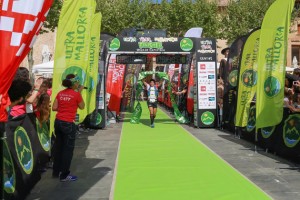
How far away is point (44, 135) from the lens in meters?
A: 7.95

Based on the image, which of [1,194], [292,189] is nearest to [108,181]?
[292,189]

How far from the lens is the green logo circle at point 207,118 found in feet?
52.5

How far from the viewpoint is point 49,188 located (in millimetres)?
6781

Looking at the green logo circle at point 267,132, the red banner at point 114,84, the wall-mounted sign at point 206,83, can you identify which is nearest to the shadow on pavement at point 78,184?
the green logo circle at point 267,132

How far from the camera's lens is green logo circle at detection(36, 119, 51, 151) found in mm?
7504

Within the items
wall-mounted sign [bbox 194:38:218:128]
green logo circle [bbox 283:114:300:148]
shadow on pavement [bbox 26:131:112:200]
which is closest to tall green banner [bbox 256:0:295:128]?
green logo circle [bbox 283:114:300:148]

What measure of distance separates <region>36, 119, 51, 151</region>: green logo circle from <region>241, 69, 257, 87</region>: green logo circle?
5.50m

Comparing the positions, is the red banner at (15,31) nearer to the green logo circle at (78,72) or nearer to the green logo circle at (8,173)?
the green logo circle at (8,173)

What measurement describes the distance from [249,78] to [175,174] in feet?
15.1

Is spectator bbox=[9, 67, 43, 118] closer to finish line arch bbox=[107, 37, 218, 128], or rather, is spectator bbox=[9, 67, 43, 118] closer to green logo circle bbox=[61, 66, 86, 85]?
green logo circle bbox=[61, 66, 86, 85]

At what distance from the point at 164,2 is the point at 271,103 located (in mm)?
35522

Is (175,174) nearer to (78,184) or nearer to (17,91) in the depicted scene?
(78,184)

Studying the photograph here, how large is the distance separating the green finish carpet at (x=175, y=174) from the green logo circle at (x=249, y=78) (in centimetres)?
205

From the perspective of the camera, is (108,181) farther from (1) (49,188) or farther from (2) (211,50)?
(2) (211,50)
